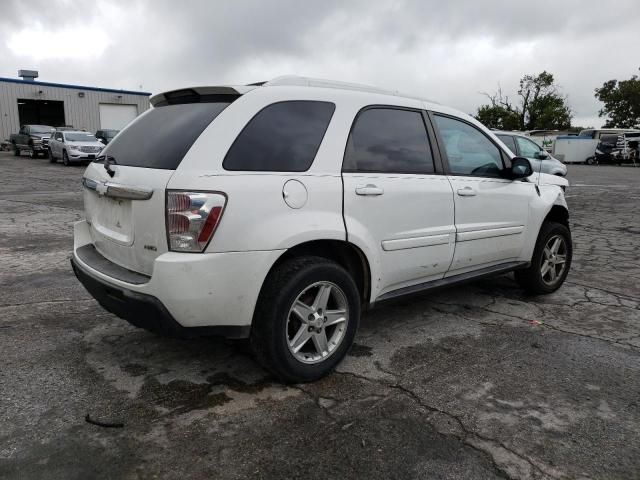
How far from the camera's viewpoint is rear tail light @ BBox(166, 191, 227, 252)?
2594 millimetres

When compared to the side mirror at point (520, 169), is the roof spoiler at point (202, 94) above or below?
above

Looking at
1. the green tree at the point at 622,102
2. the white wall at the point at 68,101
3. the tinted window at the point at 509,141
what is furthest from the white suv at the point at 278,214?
the green tree at the point at 622,102

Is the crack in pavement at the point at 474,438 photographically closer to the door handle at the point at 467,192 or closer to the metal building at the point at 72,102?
the door handle at the point at 467,192

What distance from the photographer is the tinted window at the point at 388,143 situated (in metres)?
3.29

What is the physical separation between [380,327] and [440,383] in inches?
39.1

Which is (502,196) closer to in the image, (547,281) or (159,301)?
(547,281)

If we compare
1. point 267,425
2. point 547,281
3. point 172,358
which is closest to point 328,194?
point 267,425

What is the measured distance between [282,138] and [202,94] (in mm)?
594

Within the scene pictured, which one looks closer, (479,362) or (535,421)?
(535,421)

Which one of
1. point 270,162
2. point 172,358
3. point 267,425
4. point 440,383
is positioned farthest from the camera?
point 172,358

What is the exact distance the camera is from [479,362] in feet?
11.3

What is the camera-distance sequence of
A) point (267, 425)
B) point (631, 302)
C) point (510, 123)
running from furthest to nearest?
1. point (510, 123)
2. point (631, 302)
3. point (267, 425)

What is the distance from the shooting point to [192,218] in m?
2.59

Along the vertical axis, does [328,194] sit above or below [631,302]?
above
